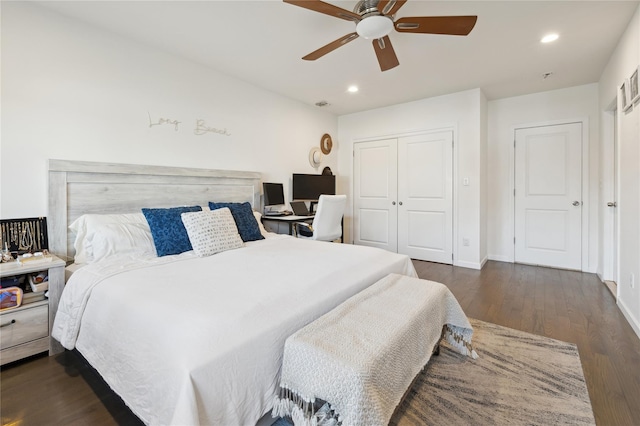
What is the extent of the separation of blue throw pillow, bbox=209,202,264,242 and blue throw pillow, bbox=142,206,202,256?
0.54m

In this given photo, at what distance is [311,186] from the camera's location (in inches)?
182

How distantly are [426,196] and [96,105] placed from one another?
13.6 ft

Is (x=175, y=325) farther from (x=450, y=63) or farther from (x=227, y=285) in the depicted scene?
(x=450, y=63)

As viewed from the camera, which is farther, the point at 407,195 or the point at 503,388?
the point at 407,195

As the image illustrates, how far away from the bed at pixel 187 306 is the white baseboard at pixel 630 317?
1.63 meters

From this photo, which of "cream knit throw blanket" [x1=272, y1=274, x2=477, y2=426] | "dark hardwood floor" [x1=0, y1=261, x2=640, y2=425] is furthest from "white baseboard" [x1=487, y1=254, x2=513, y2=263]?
"cream knit throw blanket" [x1=272, y1=274, x2=477, y2=426]

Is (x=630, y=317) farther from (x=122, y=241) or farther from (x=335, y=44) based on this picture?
(x=122, y=241)

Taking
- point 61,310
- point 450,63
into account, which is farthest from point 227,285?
point 450,63

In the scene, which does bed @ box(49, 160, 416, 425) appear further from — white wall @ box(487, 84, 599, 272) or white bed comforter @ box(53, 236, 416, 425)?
white wall @ box(487, 84, 599, 272)

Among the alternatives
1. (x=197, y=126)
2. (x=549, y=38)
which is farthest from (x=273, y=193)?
(x=549, y=38)

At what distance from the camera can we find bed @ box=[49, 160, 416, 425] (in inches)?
41.3

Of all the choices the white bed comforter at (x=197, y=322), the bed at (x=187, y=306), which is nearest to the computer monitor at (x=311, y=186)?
the bed at (x=187, y=306)

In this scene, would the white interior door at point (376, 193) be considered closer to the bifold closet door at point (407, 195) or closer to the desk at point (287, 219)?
the bifold closet door at point (407, 195)

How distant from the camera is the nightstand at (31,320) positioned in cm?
180
